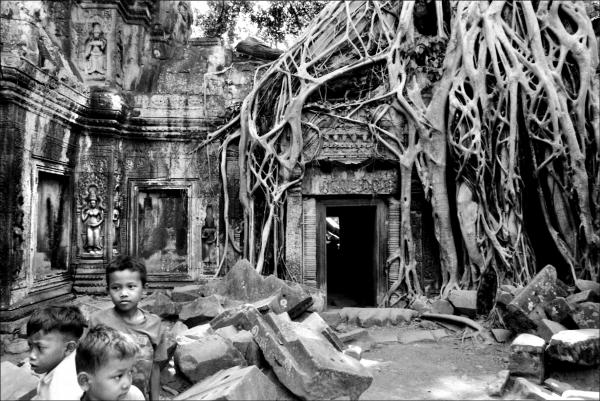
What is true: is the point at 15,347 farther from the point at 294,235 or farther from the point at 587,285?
the point at 587,285

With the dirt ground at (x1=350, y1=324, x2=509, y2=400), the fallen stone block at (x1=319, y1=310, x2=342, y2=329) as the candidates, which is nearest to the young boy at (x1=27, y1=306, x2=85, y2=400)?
the dirt ground at (x1=350, y1=324, x2=509, y2=400)

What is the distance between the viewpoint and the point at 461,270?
5.53 meters

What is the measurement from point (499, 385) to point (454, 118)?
138 inches

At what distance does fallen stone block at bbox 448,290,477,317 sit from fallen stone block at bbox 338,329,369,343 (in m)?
1.20

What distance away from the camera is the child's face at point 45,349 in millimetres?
2084

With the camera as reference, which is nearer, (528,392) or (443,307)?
(528,392)

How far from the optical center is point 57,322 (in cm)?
210

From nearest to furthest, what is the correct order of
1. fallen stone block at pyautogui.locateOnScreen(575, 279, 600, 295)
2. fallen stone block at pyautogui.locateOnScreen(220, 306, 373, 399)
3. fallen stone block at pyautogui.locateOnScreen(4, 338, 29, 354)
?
fallen stone block at pyautogui.locateOnScreen(220, 306, 373, 399), fallen stone block at pyautogui.locateOnScreen(4, 338, 29, 354), fallen stone block at pyautogui.locateOnScreen(575, 279, 600, 295)

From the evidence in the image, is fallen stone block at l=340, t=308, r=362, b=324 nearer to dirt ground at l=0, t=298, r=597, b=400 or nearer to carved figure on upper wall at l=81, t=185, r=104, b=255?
dirt ground at l=0, t=298, r=597, b=400

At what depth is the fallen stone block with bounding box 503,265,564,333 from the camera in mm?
3926

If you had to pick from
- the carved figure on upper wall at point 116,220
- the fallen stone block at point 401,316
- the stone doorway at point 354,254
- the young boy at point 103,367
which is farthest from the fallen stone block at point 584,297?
the carved figure on upper wall at point 116,220

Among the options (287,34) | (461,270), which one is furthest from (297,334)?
(287,34)

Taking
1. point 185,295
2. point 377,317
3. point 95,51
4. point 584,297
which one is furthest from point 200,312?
point 95,51

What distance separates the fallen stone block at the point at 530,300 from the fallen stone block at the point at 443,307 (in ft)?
2.92
